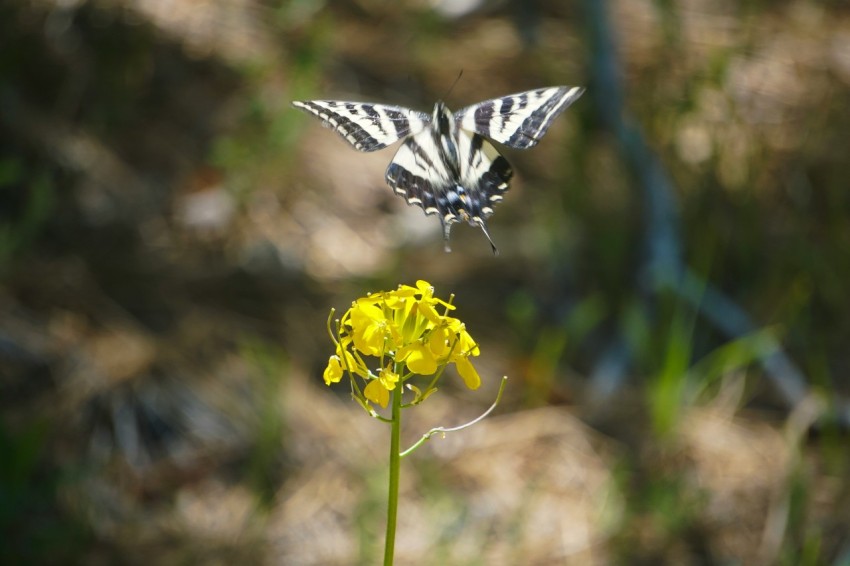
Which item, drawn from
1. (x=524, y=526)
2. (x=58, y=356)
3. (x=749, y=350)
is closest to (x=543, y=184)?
(x=749, y=350)

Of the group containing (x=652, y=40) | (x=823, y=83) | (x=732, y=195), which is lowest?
(x=732, y=195)

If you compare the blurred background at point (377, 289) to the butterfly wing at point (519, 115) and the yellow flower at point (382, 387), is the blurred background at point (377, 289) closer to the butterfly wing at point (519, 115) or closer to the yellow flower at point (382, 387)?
the butterfly wing at point (519, 115)

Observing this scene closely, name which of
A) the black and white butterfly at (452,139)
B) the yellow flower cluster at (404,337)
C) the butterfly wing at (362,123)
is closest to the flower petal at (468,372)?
the yellow flower cluster at (404,337)

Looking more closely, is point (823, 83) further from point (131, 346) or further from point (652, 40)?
point (131, 346)

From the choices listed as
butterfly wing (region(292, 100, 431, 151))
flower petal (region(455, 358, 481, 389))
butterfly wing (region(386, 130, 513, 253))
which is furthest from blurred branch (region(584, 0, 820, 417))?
flower petal (region(455, 358, 481, 389))

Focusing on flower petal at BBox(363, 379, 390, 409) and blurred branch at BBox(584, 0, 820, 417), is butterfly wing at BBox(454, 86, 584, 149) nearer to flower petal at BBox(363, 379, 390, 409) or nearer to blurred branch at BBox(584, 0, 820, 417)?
flower petal at BBox(363, 379, 390, 409)

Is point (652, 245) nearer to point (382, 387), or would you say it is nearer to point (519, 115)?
point (519, 115)

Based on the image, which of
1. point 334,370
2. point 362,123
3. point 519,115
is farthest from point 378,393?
point 519,115
